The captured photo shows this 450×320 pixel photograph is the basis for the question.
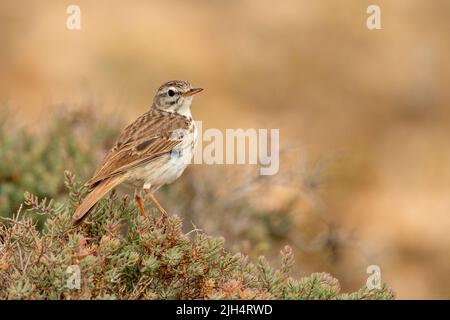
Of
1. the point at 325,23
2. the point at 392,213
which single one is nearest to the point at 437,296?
the point at 392,213

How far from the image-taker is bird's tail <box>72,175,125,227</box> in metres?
5.17

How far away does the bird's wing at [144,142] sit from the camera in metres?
6.28

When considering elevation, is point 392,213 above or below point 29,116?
below

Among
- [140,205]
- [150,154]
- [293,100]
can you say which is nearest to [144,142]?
[150,154]

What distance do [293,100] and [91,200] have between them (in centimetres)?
1303

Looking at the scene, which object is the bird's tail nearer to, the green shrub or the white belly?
the green shrub

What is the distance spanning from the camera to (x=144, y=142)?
6617 millimetres

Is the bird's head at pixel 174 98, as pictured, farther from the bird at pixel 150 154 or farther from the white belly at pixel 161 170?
the white belly at pixel 161 170

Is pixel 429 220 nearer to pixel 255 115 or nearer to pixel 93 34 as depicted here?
pixel 255 115

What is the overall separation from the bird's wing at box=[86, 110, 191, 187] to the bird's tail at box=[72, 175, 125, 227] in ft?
0.61

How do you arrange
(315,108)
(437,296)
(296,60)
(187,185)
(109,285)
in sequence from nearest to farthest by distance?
(109,285) < (187,185) < (437,296) < (315,108) < (296,60)

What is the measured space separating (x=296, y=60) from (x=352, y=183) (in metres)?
4.81

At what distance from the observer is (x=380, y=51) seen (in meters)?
19.7

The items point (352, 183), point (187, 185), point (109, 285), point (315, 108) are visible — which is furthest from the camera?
point (315, 108)
